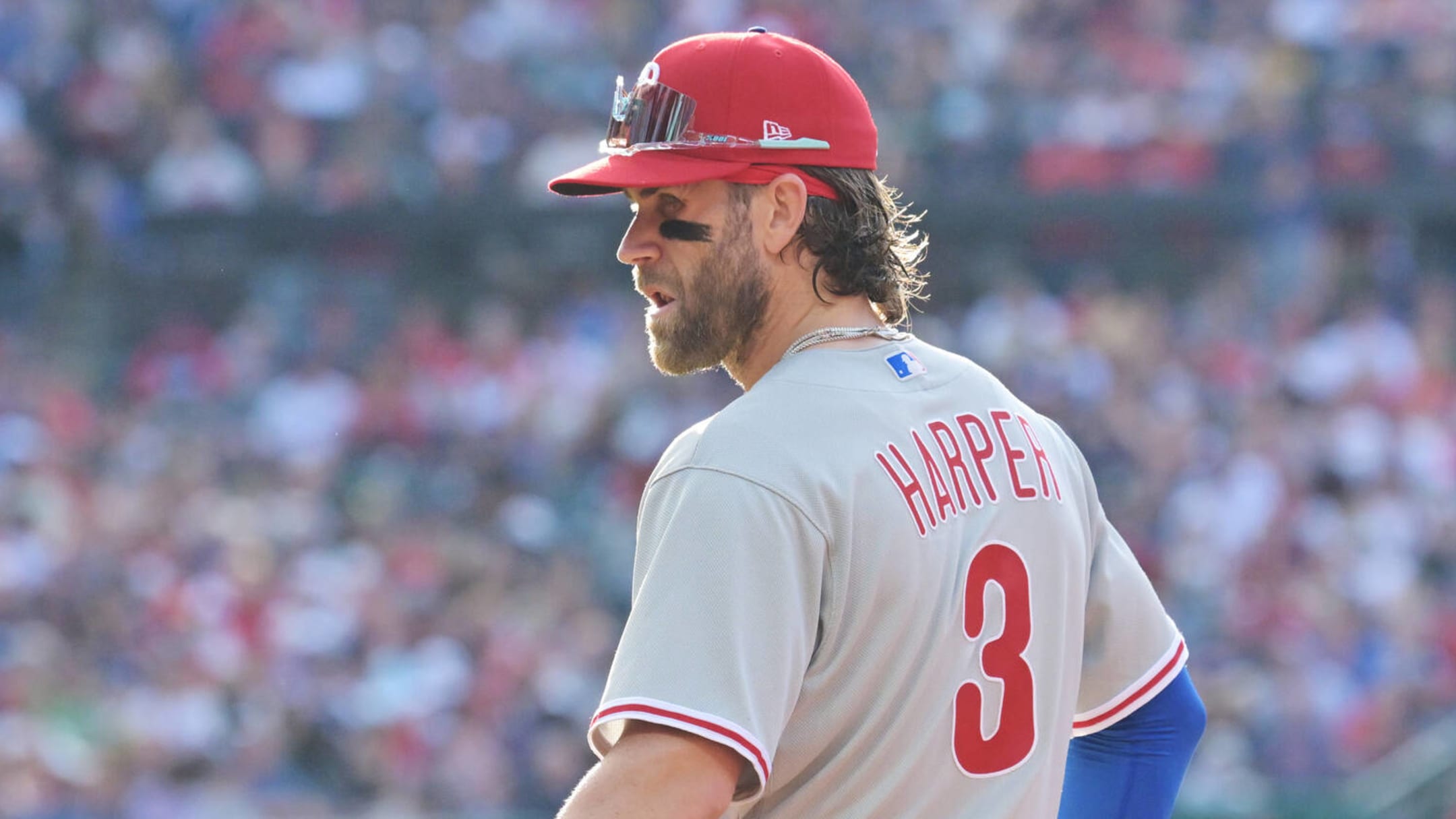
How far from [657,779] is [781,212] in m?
0.65

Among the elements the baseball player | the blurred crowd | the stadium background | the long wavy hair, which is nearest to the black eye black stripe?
the baseball player

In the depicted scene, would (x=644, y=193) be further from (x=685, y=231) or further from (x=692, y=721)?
(x=692, y=721)

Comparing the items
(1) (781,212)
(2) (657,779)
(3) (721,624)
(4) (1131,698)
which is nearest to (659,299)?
(1) (781,212)

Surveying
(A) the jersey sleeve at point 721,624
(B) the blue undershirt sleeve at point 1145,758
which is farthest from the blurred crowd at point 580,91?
(A) the jersey sleeve at point 721,624

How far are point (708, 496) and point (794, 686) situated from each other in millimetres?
195

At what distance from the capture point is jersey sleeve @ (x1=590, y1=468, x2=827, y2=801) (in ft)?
5.32

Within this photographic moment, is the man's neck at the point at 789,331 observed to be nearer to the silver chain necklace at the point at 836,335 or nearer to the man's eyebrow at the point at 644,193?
the silver chain necklace at the point at 836,335

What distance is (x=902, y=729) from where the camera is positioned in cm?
177

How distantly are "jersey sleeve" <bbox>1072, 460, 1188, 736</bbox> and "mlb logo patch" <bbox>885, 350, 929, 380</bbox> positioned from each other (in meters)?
0.30

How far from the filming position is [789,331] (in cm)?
197

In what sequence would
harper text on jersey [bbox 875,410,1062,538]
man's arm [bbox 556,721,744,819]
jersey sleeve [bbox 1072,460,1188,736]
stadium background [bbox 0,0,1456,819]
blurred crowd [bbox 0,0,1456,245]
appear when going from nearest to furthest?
man's arm [bbox 556,721,744,819]
harper text on jersey [bbox 875,410,1062,538]
jersey sleeve [bbox 1072,460,1188,736]
stadium background [bbox 0,0,1456,819]
blurred crowd [bbox 0,0,1456,245]

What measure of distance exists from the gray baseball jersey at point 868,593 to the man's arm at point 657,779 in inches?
0.8

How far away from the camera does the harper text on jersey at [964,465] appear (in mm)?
1771

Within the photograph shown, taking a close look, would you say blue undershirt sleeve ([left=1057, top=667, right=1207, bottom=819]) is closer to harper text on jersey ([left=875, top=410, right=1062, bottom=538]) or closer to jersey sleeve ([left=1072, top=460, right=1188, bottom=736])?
jersey sleeve ([left=1072, top=460, right=1188, bottom=736])
